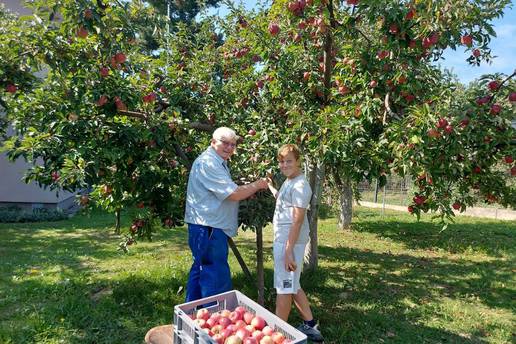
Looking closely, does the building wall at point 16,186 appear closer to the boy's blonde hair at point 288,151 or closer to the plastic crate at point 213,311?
the boy's blonde hair at point 288,151

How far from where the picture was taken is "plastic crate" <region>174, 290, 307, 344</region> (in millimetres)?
1999

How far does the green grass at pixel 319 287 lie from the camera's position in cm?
402

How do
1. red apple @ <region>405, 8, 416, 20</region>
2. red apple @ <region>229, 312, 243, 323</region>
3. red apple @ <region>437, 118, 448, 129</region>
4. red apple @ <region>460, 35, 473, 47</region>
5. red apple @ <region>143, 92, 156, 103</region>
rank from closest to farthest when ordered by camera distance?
red apple @ <region>229, 312, 243, 323</region>, red apple @ <region>437, 118, 448, 129</region>, red apple @ <region>405, 8, 416, 20</region>, red apple @ <region>460, 35, 473, 47</region>, red apple @ <region>143, 92, 156, 103</region>

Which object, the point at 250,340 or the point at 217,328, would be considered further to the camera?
the point at 217,328

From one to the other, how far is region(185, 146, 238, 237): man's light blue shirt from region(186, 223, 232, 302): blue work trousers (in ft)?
0.21

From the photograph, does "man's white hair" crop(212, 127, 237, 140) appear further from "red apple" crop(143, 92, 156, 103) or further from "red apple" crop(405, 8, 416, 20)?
"red apple" crop(405, 8, 416, 20)

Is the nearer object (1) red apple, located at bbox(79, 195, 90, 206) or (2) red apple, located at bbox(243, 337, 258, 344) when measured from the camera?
(2) red apple, located at bbox(243, 337, 258, 344)

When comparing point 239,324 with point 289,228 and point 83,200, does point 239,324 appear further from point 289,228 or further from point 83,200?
point 83,200

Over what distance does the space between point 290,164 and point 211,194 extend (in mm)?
646


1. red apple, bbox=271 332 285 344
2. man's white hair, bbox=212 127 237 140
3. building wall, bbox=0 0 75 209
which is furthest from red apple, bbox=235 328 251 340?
building wall, bbox=0 0 75 209

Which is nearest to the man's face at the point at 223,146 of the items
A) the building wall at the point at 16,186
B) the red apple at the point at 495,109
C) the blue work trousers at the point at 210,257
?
the blue work trousers at the point at 210,257

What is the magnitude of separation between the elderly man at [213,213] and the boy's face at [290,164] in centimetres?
22

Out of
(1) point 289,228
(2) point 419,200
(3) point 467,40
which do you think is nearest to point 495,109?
(3) point 467,40

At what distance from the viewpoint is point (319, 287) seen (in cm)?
544
